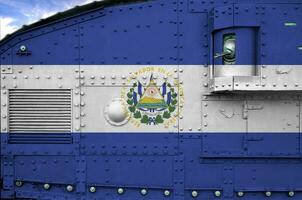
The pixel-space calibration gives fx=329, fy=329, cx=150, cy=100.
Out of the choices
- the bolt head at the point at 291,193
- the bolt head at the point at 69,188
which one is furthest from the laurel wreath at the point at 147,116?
the bolt head at the point at 291,193

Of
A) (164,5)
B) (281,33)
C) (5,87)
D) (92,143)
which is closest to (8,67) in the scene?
(5,87)

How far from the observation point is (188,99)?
13.8 ft

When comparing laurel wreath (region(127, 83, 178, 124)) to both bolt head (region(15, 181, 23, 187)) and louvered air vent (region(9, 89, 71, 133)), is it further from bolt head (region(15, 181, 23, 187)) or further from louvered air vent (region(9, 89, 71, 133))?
bolt head (region(15, 181, 23, 187))

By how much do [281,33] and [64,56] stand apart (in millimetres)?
2698

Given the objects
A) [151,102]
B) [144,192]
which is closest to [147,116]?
[151,102]

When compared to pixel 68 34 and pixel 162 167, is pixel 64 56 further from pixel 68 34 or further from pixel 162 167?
pixel 162 167

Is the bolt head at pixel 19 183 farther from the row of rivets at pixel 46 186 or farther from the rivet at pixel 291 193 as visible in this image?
the rivet at pixel 291 193

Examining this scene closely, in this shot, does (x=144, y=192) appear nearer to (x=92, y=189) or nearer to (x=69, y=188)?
(x=92, y=189)

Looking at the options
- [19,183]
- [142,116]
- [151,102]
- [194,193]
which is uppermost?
[151,102]

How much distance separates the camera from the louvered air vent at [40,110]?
422 cm

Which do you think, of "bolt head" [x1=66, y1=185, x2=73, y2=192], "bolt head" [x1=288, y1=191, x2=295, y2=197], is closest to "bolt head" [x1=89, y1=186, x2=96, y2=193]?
"bolt head" [x1=66, y1=185, x2=73, y2=192]

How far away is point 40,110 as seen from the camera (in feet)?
13.9

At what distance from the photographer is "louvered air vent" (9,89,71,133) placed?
4221 mm

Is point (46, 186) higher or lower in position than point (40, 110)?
lower
